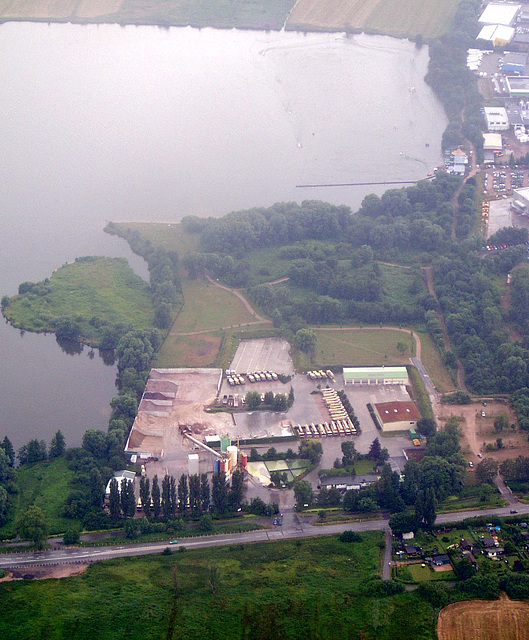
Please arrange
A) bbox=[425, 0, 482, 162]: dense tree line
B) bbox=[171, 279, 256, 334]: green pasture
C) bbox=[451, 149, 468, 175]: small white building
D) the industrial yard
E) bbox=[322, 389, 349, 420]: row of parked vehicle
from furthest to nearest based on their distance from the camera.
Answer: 1. bbox=[425, 0, 482, 162]: dense tree line
2. bbox=[451, 149, 468, 175]: small white building
3. bbox=[171, 279, 256, 334]: green pasture
4. bbox=[322, 389, 349, 420]: row of parked vehicle
5. the industrial yard

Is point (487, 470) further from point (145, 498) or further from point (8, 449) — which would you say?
point (8, 449)

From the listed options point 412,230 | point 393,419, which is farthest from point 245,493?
point 412,230

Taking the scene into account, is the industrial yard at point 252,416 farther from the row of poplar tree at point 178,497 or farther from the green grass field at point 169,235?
the green grass field at point 169,235

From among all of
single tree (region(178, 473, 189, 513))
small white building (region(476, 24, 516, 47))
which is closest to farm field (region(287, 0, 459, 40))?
small white building (region(476, 24, 516, 47))

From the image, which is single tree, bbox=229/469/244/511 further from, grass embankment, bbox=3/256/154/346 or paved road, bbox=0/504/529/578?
grass embankment, bbox=3/256/154/346

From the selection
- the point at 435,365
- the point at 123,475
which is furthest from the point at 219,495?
the point at 435,365
